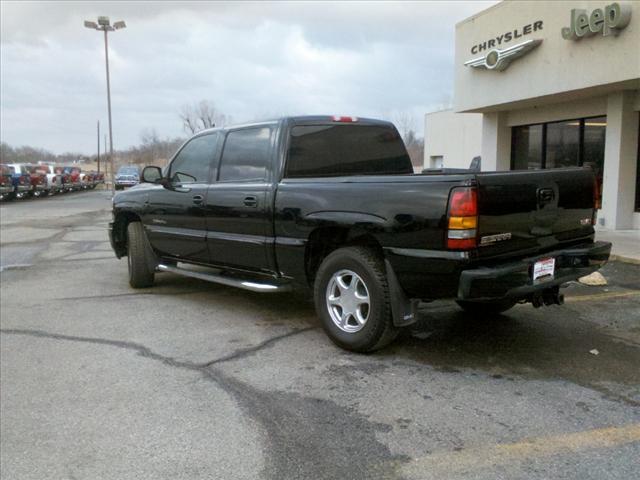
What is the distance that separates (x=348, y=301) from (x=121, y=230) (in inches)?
166

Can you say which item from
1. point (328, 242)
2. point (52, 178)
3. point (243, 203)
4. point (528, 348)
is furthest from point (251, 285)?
point (52, 178)

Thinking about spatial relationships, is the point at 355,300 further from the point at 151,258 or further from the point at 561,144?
the point at 561,144

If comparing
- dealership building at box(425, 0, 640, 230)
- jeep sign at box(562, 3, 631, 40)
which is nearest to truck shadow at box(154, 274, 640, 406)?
dealership building at box(425, 0, 640, 230)

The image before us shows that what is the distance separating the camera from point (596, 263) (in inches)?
185

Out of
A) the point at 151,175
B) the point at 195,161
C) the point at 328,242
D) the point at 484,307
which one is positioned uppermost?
the point at 195,161

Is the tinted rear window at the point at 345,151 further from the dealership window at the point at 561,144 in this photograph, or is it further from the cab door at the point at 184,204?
the dealership window at the point at 561,144

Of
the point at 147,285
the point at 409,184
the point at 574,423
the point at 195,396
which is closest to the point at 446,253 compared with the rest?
the point at 409,184

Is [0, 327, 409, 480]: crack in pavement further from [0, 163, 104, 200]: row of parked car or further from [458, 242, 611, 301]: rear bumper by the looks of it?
[0, 163, 104, 200]: row of parked car

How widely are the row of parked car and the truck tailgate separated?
27755mm

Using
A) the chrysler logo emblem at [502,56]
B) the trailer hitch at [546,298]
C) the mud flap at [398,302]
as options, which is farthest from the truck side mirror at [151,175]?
the chrysler logo emblem at [502,56]

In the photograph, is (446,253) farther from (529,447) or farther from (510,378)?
(529,447)

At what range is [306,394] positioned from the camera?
12.8ft

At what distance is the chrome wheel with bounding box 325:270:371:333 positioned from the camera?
4.57 metres

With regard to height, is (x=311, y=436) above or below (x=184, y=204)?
below
